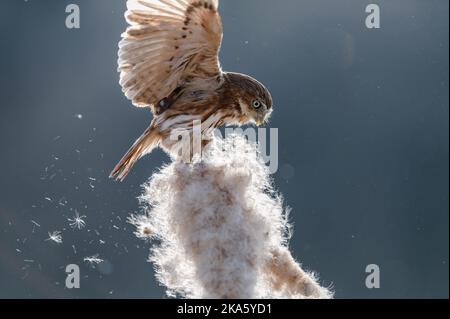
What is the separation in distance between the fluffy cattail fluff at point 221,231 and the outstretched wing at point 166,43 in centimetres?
61

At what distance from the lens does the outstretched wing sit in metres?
2.14

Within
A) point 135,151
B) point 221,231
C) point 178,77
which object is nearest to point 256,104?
point 178,77

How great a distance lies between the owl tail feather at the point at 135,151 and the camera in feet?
7.18

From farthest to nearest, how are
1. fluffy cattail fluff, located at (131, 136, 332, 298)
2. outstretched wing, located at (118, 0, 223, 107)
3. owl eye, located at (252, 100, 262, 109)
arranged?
owl eye, located at (252, 100, 262, 109) → outstretched wing, located at (118, 0, 223, 107) → fluffy cattail fluff, located at (131, 136, 332, 298)

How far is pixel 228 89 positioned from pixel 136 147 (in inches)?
14.4

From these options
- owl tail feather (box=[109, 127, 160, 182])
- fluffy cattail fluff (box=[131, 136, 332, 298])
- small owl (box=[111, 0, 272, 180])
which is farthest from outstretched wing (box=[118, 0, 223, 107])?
fluffy cattail fluff (box=[131, 136, 332, 298])

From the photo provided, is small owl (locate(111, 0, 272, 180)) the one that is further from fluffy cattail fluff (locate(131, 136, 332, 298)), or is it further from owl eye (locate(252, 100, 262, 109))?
fluffy cattail fluff (locate(131, 136, 332, 298))

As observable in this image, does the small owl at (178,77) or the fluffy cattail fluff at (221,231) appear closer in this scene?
the fluffy cattail fluff at (221,231)

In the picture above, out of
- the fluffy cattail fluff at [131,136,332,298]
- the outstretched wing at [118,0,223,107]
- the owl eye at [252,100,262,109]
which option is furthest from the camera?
the owl eye at [252,100,262,109]

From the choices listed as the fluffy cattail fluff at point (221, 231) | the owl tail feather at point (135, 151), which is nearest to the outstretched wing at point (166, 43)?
the owl tail feather at point (135, 151)

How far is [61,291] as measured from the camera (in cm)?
565

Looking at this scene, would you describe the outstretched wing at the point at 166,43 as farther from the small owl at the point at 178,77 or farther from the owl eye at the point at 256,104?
the owl eye at the point at 256,104

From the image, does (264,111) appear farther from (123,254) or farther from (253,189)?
(123,254)

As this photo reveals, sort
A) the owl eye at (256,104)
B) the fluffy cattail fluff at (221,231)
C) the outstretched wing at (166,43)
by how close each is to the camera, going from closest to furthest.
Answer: the fluffy cattail fluff at (221,231), the outstretched wing at (166,43), the owl eye at (256,104)
